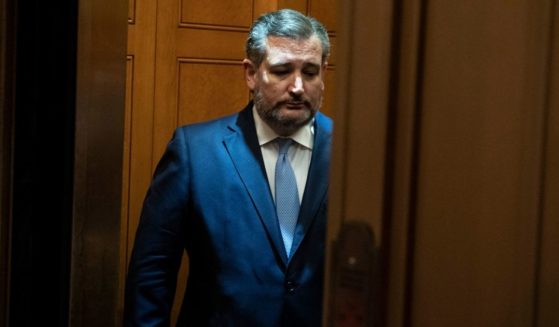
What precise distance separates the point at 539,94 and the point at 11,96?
100 cm

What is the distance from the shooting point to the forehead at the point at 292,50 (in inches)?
86.8

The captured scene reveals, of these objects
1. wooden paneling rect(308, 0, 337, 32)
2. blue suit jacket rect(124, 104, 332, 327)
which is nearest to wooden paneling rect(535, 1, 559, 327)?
blue suit jacket rect(124, 104, 332, 327)

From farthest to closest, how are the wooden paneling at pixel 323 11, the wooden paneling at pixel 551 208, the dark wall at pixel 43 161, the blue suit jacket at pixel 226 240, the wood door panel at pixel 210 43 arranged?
the wooden paneling at pixel 323 11 < the wood door panel at pixel 210 43 < the blue suit jacket at pixel 226 240 < the dark wall at pixel 43 161 < the wooden paneling at pixel 551 208

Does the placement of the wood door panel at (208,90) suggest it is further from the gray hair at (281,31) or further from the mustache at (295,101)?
the mustache at (295,101)

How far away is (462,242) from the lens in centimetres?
60

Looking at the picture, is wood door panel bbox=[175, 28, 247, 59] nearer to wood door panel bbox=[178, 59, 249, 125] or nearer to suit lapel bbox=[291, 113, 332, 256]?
wood door panel bbox=[178, 59, 249, 125]

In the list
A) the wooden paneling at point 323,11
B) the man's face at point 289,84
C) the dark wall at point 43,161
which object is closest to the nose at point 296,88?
the man's face at point 289,84

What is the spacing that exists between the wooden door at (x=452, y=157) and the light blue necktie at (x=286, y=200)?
1.48m

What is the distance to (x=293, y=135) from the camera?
7.32 feet

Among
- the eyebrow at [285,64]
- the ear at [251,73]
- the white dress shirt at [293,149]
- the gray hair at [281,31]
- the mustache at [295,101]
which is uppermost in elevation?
the gray hair at [281,31]

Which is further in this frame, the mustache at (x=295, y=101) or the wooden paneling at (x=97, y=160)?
the mustache at (x=295, y=101)

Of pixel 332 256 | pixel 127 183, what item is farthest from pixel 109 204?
pixel 127 183

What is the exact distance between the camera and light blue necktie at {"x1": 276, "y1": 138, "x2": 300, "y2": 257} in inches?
85.4

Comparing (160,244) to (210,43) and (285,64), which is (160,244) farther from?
(210,43)
